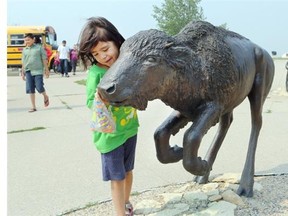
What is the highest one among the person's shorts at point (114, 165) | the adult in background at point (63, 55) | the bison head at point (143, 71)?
the bison head at point (143, 71)

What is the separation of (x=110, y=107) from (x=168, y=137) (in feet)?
1.62

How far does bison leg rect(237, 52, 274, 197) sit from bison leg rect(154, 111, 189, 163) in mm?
807

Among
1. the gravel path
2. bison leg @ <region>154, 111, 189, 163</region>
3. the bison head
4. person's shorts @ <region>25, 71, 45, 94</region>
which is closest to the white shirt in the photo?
person's shorts @ <region>25, 71, 45, 94</region>

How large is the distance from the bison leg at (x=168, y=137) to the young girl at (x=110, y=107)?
248mm

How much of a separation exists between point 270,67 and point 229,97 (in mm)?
900

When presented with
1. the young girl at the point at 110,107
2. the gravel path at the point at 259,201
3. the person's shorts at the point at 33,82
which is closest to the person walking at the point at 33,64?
the person's shorts at the point at 33,82

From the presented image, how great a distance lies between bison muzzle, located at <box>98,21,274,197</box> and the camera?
7.13 ft

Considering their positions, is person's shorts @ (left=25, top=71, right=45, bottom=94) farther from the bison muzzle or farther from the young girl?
the bison muzzle

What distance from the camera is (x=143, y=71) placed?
7.17ft

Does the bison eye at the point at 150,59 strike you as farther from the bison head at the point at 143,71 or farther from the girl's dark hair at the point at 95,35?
the girl's dark hair at the point at 95,35

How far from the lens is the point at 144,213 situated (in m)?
3.22

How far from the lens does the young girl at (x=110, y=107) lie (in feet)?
8.88

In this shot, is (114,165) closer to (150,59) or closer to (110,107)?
(110,107)

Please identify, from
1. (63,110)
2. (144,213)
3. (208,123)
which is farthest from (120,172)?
(63,110)
